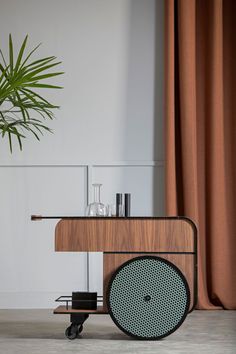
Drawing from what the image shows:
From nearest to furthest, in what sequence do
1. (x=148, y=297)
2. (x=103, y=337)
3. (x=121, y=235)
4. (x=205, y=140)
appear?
(x=148, y=297)
(x=121, y=235)
(x=103, y=337)
(x=205, y=140)

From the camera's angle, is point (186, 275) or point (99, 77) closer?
point (186, 275)

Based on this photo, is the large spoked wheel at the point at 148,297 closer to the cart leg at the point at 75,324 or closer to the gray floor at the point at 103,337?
the gray floor at the point at 103,337

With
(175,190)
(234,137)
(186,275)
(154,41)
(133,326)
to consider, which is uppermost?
(154,41)

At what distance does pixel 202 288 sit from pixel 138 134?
117cm

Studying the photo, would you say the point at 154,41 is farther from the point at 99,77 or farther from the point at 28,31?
the point at 28,31

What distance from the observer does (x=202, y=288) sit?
5.11 m

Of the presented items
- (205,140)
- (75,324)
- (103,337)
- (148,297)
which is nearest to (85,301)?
(75,324)

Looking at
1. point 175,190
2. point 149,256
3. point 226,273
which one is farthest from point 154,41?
point 149,256

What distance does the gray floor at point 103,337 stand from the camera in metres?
3.61

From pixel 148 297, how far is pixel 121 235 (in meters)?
0.35

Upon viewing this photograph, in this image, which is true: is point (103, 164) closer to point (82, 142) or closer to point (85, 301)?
point (82, 142)

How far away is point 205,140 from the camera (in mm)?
5262

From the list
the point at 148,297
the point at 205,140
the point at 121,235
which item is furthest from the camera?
the point at 205,140

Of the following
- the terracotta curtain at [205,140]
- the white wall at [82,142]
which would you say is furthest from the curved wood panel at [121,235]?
the white wall at [82,142]
